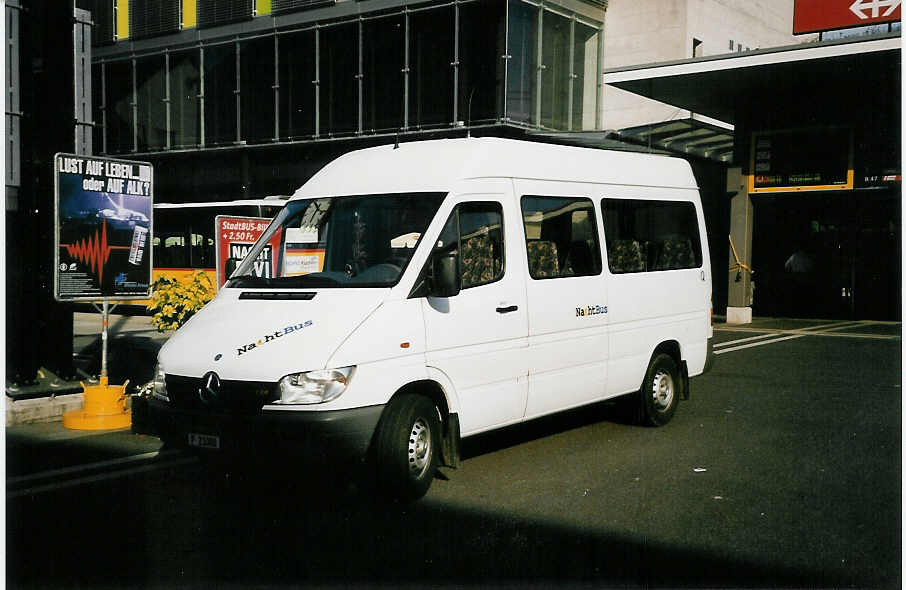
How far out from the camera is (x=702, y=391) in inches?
448

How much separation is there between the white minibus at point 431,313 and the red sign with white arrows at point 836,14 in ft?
41.0

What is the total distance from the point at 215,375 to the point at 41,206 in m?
4.59

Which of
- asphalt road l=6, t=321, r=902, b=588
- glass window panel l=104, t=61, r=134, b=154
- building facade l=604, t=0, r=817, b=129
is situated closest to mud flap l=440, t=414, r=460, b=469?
asphalt road l=6, t=321, r=902, b=588

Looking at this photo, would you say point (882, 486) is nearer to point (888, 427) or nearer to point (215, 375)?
point (888, 427)

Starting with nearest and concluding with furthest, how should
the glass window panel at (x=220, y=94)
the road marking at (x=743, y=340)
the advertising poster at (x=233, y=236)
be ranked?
the advertising poster at (x=233, y=236) < the road marking at (x=743, y=340) < the glass window panel at (x=220, y=94)

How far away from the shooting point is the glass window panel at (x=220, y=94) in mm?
30391

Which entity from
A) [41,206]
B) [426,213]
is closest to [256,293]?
[426,213]

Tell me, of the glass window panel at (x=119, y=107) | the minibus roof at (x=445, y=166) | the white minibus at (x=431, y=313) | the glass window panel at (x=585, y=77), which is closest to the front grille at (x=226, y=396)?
the white minibus at (x=431, y=313)

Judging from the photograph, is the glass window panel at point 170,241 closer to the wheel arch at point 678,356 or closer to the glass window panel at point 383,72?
the glass window panel at point 383,72

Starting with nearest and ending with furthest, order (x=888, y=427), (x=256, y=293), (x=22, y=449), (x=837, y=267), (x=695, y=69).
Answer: (x=256, y=293), (x=22, y=449), (x=888, y=427), (x=695, y=69), (x=837, y=267)

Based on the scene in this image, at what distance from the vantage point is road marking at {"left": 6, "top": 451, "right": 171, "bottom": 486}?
280 inches

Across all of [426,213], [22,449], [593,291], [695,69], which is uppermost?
[695,69]

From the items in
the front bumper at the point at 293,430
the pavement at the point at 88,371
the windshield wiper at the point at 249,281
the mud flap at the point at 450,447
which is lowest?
the pavement at the point at 88,371

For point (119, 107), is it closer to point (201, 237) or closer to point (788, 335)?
point (201, 237)
